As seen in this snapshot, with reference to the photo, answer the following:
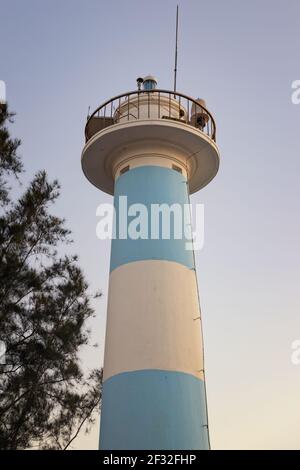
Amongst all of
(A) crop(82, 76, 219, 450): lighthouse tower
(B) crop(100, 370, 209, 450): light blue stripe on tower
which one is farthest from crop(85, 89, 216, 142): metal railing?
(B) crop(100, 370, 209, 450): light blue stripe on tower

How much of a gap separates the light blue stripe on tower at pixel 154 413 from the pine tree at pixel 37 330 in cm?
225

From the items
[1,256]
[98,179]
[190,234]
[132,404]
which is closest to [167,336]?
[132,404]

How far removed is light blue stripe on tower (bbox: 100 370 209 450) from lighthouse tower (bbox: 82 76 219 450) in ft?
0.06

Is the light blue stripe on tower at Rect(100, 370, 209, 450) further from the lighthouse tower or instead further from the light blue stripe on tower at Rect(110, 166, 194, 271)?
the light blue stripe on tower at Rect(110, 166, 194, 271)

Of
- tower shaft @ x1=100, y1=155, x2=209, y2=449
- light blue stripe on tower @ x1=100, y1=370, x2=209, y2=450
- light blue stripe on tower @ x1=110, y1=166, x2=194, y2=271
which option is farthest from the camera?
light blue stripe on tower @ x1=110, y1=166, x2=194, y2=271

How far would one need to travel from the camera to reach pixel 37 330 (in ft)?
41.7

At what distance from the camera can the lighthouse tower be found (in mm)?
10578

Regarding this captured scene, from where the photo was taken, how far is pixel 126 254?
12320 millimetres

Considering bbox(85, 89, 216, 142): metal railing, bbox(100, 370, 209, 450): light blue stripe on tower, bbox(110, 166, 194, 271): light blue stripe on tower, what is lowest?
bbox(100, 370, 209, 450): light blue stripe on tower

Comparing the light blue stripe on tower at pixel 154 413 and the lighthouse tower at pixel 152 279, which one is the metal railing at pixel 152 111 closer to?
the lighthouse tower at pixel 152 279

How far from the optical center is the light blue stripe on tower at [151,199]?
A: 1218cm

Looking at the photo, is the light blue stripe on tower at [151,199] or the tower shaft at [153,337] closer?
the tower shaft at [153,337]

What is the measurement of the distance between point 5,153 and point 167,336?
531 centimetres

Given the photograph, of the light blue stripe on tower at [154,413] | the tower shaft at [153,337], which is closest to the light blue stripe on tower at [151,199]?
the tower shaft at [153,337]
